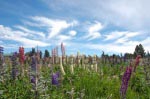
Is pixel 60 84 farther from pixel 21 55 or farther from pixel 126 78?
pixel 126 78

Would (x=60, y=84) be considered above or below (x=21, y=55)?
below

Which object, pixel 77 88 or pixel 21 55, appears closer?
pixel 77 88

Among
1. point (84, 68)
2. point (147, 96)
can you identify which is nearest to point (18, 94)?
point (147, 96)

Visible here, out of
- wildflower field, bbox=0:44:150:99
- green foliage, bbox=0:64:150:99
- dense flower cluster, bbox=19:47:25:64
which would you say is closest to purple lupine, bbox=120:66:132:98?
wildflower field, bbox=0:44:150:99

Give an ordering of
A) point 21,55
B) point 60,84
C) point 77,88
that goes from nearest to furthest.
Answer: point 60,84, point 77,88, point 21,55

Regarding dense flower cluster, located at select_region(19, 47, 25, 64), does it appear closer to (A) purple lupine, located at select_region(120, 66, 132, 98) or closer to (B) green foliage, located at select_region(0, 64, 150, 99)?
(B) green foliage, located at select_region(0, 64, 150, 99)

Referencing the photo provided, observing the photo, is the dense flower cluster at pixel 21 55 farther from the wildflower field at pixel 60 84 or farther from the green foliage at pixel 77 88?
the green foliage at pixel 77 88

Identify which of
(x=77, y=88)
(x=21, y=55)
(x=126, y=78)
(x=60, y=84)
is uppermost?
(x=21, y=55)

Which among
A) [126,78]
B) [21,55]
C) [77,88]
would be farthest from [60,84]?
[126,78]

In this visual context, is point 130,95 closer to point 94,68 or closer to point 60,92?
point 60,92

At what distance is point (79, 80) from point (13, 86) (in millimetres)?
3653

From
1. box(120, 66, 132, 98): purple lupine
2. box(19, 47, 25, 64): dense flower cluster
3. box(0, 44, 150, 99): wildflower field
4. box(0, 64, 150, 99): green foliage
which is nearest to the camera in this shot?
box(120, 66, 132, 98): purple lupine

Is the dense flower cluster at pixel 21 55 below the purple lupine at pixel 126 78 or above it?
above

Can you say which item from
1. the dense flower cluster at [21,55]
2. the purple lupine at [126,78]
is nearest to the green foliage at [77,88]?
the dense flower cluster at [21,55]
